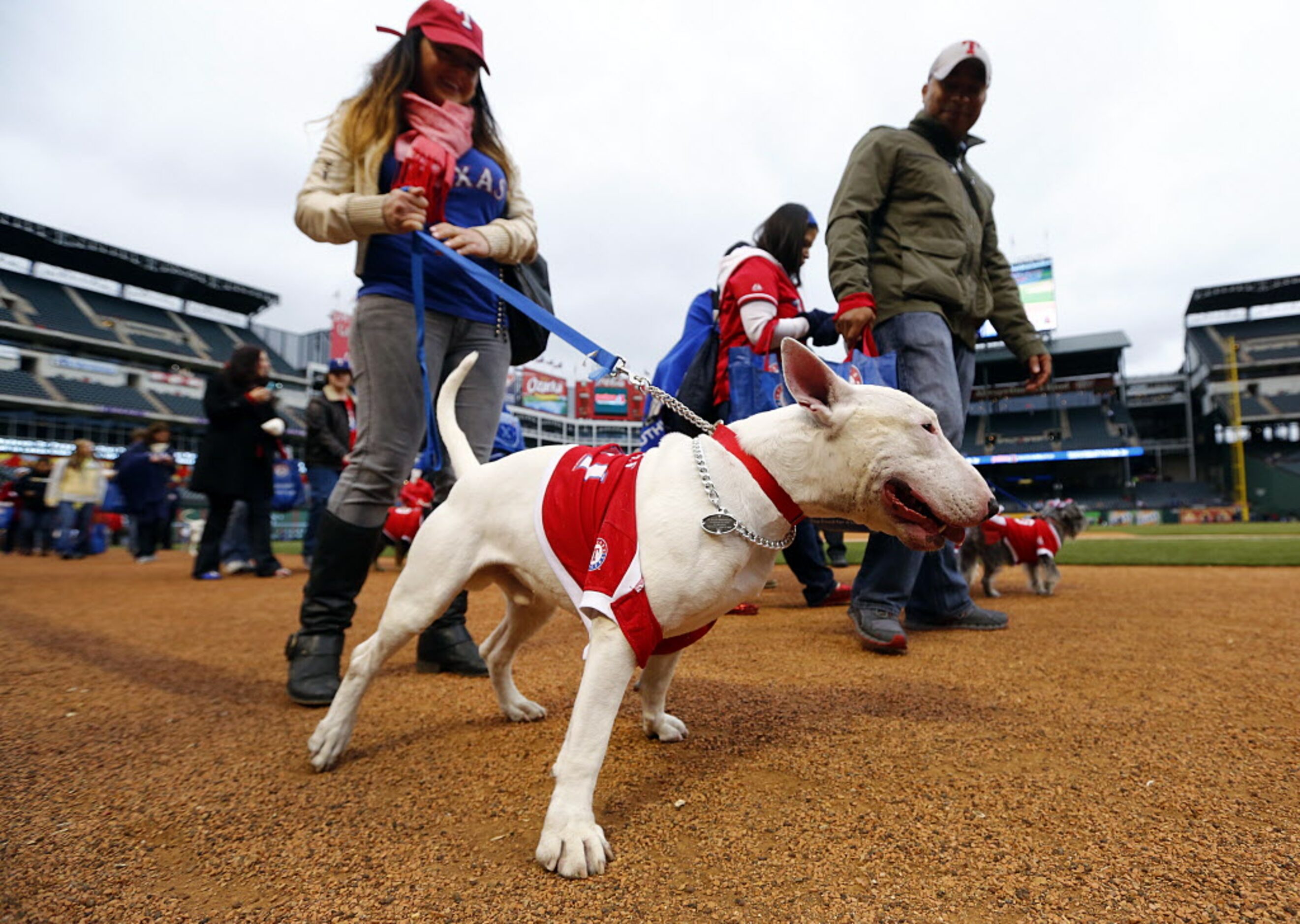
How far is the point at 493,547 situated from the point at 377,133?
167 cm

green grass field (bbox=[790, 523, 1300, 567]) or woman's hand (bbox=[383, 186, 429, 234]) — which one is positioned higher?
woman's hand (bbox=[383, 186, 429, 234])

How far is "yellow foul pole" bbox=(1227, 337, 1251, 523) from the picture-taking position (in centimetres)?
3325

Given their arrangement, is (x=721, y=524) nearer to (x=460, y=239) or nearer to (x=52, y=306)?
(x=460, y=239)

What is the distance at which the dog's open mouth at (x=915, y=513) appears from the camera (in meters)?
1.56

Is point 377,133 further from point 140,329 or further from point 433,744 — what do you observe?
point 140,329

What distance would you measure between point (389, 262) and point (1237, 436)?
4532cm

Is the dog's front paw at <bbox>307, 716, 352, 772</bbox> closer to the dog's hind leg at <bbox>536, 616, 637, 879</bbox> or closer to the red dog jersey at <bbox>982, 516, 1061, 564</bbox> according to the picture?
the dog's hind leg at <bbox>536, 616, 637, 879</bbox>

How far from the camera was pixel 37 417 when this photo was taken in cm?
3209

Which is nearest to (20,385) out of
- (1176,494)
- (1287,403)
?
(1176,494)

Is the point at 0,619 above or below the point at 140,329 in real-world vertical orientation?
below

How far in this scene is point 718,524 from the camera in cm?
150

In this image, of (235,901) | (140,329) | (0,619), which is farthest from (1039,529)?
(140,329)


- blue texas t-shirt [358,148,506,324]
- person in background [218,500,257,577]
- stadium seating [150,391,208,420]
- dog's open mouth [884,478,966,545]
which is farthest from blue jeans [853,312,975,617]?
stadium seating [150,391,208,420]

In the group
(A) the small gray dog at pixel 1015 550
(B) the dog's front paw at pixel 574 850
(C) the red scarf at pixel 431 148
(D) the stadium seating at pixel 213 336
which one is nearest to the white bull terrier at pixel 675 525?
(B) the dog's front paw at pixel 574 850
